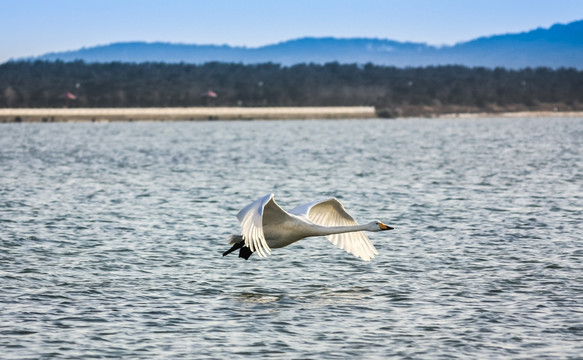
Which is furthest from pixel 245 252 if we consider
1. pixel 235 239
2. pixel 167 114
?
pixel 167 114

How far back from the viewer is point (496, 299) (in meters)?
17.4

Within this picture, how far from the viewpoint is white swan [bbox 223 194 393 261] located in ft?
53.7

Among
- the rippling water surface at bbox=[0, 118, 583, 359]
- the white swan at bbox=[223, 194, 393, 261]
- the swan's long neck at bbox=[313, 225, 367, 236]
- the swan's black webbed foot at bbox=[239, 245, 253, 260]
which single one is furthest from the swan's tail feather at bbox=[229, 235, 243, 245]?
the swan's long neck at bbox=[313, 225, 367, 236]

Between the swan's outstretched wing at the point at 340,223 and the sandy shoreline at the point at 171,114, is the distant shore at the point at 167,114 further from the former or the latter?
the swan's outstretched wing at the point at 340,223

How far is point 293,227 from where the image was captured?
1798cm

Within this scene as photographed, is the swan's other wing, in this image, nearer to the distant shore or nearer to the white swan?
the white swan

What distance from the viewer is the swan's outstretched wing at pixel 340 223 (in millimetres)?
19359

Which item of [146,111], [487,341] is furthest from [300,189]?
[146,111]

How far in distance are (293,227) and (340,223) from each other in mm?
1886

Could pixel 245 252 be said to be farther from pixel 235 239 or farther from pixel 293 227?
pixel 293 227

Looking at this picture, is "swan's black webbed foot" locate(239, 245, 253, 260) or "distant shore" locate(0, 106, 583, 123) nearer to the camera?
"swan's black webbed foot" locate(239, 245, 253, 260)

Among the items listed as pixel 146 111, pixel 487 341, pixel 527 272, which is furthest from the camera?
pixel 146 111

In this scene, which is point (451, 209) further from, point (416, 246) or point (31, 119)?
point (31, 119)

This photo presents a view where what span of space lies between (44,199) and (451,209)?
15008mm
